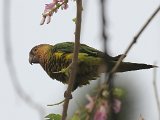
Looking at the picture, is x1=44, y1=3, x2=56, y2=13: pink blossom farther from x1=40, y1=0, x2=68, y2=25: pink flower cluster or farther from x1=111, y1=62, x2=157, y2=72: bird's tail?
x1=111, y1=62, x2=157, y2=72: bird's tail

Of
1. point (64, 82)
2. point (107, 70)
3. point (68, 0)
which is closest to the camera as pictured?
point (107, 70)

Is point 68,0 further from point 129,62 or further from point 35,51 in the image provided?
point 35,51

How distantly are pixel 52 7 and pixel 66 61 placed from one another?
1394 millimetres

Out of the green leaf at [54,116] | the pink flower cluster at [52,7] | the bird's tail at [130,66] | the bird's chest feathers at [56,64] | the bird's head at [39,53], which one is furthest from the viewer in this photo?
the bird's head at [39,53]

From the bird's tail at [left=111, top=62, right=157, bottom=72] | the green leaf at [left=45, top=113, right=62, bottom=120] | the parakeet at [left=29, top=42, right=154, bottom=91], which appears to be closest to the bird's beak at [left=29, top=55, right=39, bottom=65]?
the parakeet at [left=29, top=42, right=154, bottom=91]

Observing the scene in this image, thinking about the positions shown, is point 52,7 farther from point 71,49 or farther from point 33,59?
point 33,59

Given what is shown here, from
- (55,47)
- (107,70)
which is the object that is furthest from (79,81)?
(107,70)

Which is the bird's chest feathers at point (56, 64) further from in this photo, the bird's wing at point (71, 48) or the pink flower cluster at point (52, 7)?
the pink flower cluster at point (52, 7)

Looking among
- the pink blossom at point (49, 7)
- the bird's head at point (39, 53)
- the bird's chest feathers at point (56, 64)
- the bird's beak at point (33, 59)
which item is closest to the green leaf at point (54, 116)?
the pink blossom at point (49, 7)

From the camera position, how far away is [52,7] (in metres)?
3.06

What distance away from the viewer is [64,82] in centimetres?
451

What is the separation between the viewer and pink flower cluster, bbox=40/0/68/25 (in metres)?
2.95

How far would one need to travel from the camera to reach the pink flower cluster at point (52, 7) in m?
2.95

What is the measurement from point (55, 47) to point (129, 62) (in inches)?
40.2
